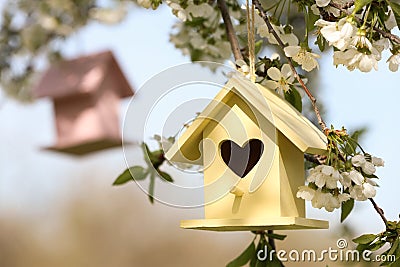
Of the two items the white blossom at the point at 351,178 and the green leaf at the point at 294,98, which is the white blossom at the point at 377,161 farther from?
the green leaf at the point at 294,98

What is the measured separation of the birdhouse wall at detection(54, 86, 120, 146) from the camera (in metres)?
2.14

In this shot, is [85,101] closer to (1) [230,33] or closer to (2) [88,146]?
(2) [88,146]

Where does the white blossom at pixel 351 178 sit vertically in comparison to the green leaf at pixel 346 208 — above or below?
above

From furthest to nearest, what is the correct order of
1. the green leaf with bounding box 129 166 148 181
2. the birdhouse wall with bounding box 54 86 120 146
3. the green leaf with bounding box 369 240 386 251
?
the birdhouse wall with bounding box 54 86 120 146 < the green leaf with bounding box 129 166 148 181 < the green leaf with bounding box 369 240 386 251

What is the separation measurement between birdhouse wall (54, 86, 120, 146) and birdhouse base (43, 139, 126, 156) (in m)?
0.01

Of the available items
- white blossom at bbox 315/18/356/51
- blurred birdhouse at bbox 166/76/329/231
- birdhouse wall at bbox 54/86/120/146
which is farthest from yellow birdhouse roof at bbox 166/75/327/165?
birdhouse wall at bbox 54/86/120/146

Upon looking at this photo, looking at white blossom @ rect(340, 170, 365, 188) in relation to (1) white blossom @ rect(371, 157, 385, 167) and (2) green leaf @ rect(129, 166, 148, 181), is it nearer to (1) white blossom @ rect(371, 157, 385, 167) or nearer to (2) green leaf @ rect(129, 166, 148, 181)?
(1) white blossom @ rect(371, 157, 385, 167)

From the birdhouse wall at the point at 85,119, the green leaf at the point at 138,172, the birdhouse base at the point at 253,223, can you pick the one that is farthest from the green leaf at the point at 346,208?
the birdhouse wall at the point at 85,119

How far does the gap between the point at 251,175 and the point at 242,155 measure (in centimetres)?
2

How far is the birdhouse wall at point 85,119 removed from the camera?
7.04 feet

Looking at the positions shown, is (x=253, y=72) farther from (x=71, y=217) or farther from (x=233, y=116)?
(x=71, y=217)

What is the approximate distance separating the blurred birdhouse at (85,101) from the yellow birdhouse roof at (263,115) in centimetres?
141

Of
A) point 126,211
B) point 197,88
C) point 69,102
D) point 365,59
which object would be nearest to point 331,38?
point 365,59

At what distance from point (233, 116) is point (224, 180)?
0.06 metres
